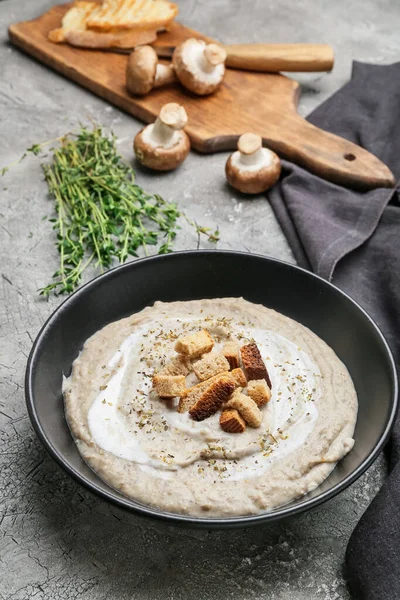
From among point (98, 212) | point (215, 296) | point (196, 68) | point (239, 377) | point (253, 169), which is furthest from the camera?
point (196, 68)

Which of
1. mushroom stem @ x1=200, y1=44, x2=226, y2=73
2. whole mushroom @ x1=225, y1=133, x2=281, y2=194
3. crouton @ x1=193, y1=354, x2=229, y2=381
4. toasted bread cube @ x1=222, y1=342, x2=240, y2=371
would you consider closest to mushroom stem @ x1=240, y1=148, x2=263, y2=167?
whole mushroom @ x1=225, y1=133, x2=281, y2=194

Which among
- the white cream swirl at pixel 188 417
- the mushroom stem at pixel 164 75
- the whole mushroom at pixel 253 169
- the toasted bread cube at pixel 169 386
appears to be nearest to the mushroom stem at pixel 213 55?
the mushroom stem at pixel 164 75

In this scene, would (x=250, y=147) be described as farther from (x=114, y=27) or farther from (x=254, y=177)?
(x=114, y=27)

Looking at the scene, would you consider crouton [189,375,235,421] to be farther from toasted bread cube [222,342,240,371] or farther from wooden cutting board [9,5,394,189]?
wooden cutting board [9,5,394,189]

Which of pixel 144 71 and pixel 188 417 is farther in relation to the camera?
pixel 144 71

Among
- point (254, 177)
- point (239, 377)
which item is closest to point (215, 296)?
point (239, 377)

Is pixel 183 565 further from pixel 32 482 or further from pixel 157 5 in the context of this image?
pixel 157 5

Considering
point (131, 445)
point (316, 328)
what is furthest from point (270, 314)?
point (131, 445)
